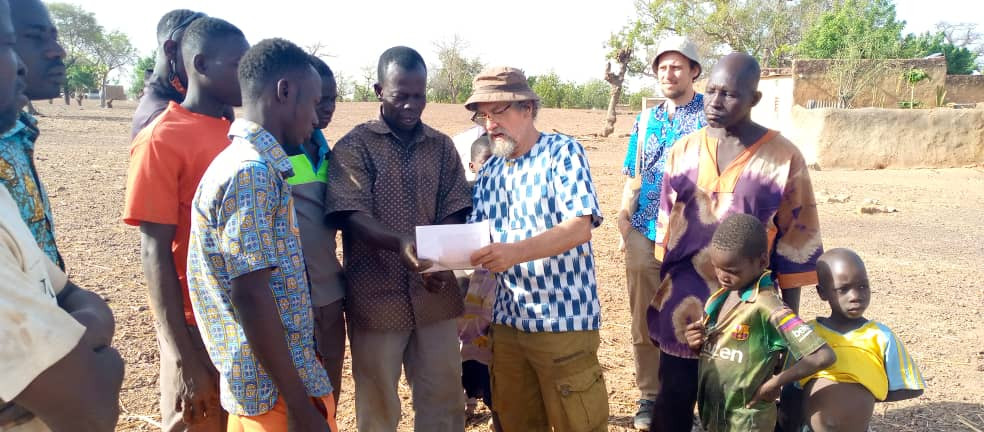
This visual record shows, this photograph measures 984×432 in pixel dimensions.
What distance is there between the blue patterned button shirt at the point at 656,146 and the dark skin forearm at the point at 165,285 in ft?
8.16

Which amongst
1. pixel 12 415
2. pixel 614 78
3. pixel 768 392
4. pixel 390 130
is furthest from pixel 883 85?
pixel 12 415

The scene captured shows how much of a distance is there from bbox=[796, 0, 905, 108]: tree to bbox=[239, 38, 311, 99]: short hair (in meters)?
17.1

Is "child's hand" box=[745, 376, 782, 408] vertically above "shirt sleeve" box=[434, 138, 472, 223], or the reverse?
"shirt sleeve" box=[434, 138, 472, 223]

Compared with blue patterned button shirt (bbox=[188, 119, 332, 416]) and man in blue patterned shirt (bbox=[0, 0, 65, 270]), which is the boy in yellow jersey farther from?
man in blue patterned shirt (bbox=[0, 0, 65, 270])

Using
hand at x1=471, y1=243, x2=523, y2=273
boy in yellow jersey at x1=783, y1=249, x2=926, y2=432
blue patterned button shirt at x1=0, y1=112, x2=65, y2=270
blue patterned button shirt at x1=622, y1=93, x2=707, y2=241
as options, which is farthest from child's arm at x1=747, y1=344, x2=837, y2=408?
blue patterned button shirt at x1=0, y1=112, x2=65, y2=270

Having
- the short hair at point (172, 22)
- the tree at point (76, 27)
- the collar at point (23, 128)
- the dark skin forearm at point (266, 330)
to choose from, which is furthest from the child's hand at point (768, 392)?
the tree at point (76, 27)

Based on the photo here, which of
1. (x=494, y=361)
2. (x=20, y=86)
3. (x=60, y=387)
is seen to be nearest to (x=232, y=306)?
(x=60, y=387)

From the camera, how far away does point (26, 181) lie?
210 cm

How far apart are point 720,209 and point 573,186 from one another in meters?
0.65

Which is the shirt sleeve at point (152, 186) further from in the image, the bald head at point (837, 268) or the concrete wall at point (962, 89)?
the concrete wall at point (962, 89)

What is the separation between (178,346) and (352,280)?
31.6 inches

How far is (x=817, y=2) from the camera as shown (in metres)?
36.4

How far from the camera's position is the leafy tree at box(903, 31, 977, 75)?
28.1 meters

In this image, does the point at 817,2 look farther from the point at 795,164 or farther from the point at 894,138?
the point at 795,164
